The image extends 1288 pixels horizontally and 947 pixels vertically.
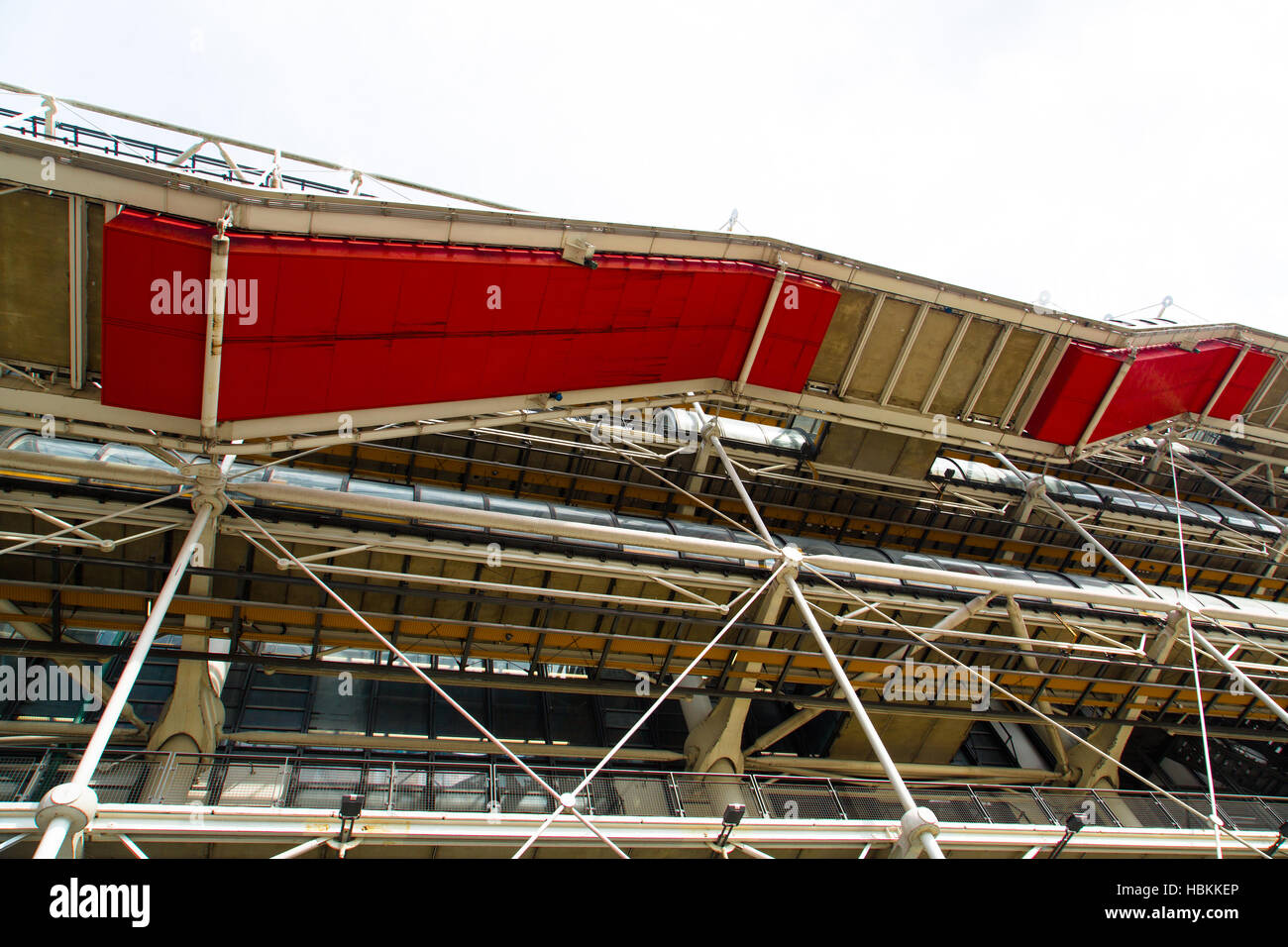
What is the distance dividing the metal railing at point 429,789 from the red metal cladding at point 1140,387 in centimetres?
822

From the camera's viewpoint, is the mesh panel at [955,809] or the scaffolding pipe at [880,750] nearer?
the scaffolding pipe at [880,750]

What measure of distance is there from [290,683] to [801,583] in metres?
11.1

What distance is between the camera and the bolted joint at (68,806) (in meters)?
6.69

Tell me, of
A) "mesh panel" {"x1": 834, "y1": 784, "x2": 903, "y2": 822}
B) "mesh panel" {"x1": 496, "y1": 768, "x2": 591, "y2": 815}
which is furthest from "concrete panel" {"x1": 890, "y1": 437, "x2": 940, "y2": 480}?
"mesh panel" {"x1": 496, "y1": 768, "x2": 591, "y2": 815}

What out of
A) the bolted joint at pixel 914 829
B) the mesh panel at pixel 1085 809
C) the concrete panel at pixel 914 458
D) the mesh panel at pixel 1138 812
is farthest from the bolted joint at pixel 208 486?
the mesh panel at pixel 1138 812

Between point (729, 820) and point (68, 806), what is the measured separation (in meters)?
7.65

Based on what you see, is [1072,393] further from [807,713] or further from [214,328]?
[214,328]

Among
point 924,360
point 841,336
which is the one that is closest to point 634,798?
point 841,336

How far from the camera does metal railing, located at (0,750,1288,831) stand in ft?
29.5

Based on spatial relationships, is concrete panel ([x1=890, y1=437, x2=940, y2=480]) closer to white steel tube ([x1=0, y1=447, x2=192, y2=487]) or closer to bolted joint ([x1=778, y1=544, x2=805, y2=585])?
bolted joint ([x1=778, y1=544, x2=805, y2=585])

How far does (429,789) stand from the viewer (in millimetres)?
10469

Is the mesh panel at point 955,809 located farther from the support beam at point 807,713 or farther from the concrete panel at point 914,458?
the concrete panel at point 914,458
